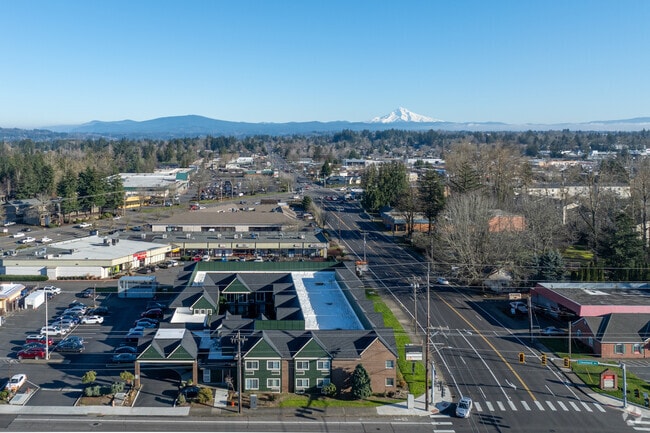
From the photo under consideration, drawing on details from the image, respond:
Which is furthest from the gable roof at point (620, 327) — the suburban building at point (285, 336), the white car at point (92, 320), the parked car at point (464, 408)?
the white car at point (92, 320)

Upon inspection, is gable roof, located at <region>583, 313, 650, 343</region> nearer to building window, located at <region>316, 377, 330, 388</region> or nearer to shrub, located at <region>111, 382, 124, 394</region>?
building window, located at <region>316, 377, 330, 388</region>

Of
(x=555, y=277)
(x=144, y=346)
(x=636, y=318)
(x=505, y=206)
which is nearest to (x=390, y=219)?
(x=505, y=206)

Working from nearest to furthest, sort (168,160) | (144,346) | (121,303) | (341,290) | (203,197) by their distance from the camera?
(144,346) → (341,290) → (121,303) → (203,197) → (168,160)

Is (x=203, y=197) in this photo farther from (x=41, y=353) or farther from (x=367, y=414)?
(x=367, y=414)

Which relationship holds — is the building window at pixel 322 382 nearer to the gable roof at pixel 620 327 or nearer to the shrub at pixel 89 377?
the shrub at pixel 89 377

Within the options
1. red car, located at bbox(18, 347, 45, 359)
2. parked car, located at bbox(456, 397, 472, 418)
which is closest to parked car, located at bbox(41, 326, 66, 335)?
red car, located at bbox(18, 347, 45, 359)
